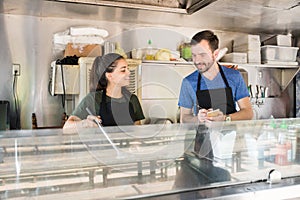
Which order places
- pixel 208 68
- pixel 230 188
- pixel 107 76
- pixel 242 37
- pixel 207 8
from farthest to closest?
pixel 242 37 < pixel 207 8 < pixel 208 68 < pixel 107 76 < pixel 230 188

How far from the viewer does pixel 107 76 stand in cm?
118

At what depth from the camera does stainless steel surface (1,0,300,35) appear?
171 centimetres

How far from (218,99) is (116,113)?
0.49 m

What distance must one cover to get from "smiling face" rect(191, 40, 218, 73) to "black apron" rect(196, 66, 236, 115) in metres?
0.05

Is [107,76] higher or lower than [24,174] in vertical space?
higher

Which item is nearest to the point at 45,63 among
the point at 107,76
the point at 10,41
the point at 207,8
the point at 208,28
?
A: the point at 10,41

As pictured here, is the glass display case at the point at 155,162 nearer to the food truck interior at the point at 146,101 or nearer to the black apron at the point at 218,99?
the food truck interior at the point at 146,101

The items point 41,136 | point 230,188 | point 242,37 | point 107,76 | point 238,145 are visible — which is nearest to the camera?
point 230,188

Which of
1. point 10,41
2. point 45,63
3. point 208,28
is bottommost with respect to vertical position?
point 45,63

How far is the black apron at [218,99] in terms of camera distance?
123 cm

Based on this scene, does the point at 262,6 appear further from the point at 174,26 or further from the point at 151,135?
the point at 151,135

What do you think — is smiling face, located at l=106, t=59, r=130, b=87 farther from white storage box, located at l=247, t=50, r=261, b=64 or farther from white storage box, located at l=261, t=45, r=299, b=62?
white storage box, located at l=261, t=45, r=299, b=62

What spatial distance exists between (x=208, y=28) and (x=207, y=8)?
1.94 ft

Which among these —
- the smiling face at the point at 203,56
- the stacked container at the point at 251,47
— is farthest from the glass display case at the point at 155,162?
the stacked container at the point at 251,47
